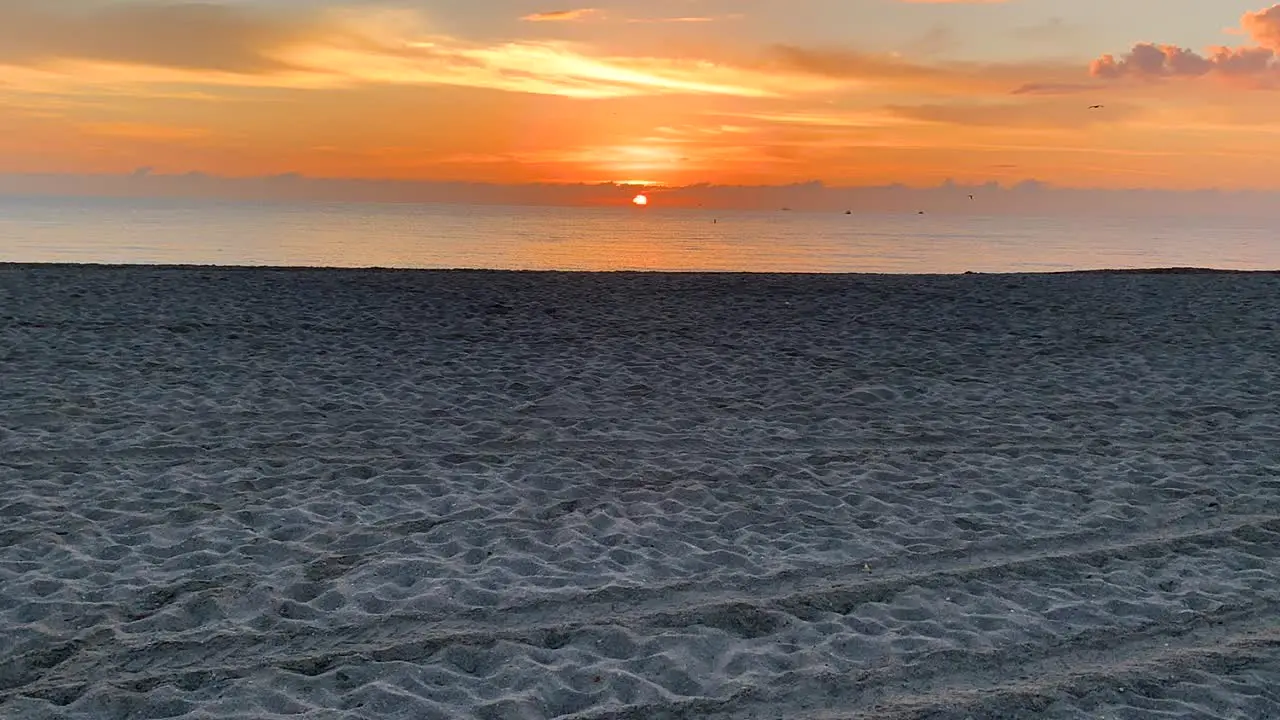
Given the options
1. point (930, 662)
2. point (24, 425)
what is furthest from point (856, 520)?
point (24, 425)

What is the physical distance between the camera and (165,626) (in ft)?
17.5

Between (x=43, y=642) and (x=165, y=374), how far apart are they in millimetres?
7513

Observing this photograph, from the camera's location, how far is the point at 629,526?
7.14 meters

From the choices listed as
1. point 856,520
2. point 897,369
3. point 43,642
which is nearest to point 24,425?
point 43,642

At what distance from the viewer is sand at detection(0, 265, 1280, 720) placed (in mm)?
4875

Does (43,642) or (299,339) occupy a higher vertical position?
(299,339)

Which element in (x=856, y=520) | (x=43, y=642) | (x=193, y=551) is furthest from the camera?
(x=856, y=520)

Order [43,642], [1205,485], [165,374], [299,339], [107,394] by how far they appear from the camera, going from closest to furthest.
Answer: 1. [43,642]
2. [1205,485]
3. [107,394]
4. [165,374]
5. [299,339]

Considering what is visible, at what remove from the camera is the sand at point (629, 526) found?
4.88 metres

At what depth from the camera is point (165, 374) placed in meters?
12.0

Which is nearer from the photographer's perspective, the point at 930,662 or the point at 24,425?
the point at 930,662

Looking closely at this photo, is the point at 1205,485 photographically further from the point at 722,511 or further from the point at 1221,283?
the point at 1221,283

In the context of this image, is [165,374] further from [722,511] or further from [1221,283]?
[1221,283]

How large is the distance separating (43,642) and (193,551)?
4.49ft
